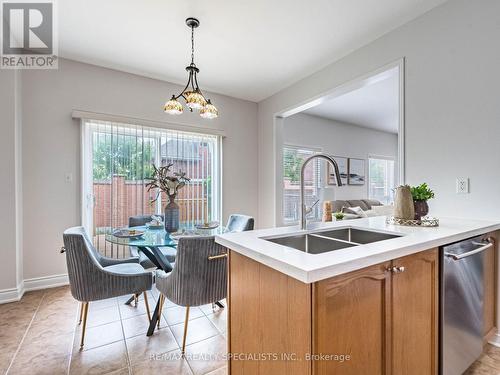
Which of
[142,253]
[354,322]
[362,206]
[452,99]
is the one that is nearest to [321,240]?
[354,322]

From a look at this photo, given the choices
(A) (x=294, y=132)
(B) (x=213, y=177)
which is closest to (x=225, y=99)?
(B) (x=213, y=177)

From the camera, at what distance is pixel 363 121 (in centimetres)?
563

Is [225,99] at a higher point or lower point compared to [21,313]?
higher

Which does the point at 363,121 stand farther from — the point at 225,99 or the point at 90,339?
the point at 90,339

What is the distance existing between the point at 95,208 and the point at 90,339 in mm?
1675

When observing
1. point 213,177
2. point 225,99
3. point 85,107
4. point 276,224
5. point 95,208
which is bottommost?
point 276,224

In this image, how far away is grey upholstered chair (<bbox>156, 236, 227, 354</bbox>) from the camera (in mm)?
1543

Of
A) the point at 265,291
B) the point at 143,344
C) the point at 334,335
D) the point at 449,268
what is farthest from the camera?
the point at 143,344

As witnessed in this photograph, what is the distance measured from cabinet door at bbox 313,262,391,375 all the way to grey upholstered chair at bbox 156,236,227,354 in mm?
895

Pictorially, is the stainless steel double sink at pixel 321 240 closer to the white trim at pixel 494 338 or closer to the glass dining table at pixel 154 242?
the glass dining table at pixel 154 242

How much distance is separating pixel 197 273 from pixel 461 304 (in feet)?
5.04

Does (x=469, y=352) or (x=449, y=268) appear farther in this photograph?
(x=469, y=352)

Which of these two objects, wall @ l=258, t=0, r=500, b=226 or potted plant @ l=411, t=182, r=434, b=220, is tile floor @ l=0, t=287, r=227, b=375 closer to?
potted plant @ l=411, t=182, r=434, b=220

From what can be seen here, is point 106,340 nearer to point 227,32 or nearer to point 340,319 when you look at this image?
point 340,319
